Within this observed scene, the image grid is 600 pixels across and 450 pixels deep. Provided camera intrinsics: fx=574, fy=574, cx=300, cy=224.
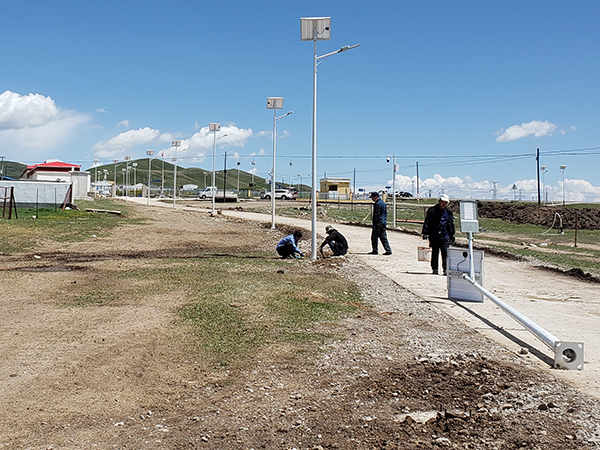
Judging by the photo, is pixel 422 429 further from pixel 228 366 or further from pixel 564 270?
pixel 564 270

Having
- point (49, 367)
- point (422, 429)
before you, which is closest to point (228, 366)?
point (49, 367)

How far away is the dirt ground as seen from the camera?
4.34 metres

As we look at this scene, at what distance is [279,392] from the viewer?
539cm

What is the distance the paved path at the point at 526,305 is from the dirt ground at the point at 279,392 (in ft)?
1.22

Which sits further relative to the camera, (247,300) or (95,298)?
(95,298)

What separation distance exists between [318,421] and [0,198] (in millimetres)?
36975

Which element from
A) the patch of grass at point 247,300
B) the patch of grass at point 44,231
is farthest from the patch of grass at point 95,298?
the patch of grass at point 44,231

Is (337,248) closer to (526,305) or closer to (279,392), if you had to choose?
(526,305)

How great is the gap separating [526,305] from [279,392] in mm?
6139

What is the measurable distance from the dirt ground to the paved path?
371 mm

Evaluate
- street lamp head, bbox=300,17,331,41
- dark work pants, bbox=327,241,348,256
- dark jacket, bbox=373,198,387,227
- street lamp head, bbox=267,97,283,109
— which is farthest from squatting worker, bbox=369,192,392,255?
street lamp head, bbox=267,97,283,109

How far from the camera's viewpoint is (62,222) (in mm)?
27312

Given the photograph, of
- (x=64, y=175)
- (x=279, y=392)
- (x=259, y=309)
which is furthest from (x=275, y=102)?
(x=64, y=175)

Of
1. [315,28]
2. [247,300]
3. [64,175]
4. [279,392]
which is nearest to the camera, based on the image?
[279,392]
